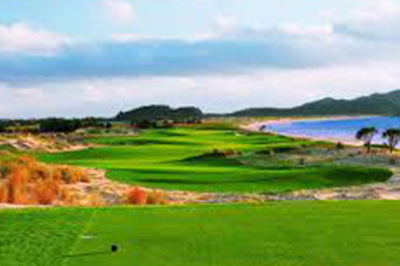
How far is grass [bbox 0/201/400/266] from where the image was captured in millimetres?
7969

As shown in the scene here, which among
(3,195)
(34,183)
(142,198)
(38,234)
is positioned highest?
(38,234)

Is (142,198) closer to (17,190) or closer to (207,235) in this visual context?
(17,190)

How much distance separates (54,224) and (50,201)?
24.8ft

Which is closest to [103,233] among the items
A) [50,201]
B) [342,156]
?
[50,201]

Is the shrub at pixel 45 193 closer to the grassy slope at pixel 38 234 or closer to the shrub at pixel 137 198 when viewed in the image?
the shrub at pixel 137 198

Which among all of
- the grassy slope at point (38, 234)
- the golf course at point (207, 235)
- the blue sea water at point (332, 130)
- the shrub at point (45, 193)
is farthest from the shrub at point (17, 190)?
the blue sea water at point (332, 130)

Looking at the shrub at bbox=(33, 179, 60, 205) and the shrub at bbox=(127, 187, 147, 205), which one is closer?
the shrub at bbox=(33, 179, 60, 205)

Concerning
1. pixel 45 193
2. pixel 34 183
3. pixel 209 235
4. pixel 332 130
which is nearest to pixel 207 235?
pixel 209 235

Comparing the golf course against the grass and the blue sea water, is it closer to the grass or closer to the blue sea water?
the grass

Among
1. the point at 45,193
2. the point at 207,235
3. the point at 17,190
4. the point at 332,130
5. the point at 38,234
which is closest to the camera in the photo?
the point at 207,235

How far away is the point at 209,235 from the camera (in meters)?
9.70

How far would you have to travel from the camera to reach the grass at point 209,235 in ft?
26.1

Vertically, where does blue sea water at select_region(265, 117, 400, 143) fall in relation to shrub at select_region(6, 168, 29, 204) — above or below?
Answer: below

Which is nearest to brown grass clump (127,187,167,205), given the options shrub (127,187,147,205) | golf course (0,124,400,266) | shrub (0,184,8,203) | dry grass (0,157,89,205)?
shrub (127,187,147,205)
